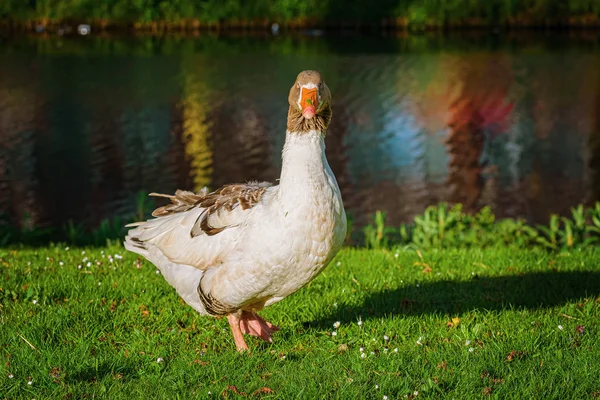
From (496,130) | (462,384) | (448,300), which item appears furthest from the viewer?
(496,130)

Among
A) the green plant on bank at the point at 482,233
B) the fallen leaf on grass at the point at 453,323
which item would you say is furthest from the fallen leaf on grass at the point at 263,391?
the green plant on bank at the point at 482,233

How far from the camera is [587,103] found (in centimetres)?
2262

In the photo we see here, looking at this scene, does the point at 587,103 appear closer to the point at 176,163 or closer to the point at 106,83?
the point at 176,163

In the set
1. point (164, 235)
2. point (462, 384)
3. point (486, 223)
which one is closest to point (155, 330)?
point (164, 235)

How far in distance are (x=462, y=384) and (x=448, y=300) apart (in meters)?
1.99

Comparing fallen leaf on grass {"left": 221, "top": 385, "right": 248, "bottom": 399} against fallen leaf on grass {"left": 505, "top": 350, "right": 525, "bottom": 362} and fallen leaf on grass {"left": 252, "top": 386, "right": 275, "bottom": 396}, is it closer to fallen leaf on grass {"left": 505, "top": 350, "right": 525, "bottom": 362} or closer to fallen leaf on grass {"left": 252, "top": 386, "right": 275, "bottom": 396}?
fallen leaf on grass {"left": 252, "top": 386, "right": 275, "bottom": 396}

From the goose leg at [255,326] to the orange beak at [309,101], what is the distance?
1757 millimetres

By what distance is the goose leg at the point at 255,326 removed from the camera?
6.29 m

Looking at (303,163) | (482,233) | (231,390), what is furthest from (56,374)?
(482,233)

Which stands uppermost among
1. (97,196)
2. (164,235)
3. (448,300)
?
(164,235)

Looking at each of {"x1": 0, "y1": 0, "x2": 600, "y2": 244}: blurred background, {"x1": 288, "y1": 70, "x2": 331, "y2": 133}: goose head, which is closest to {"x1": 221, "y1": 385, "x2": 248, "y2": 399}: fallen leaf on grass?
{"x1": 288, "y1": 70, "x2": 331, "y2": 133}: goose head

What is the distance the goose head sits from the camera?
5.40 m

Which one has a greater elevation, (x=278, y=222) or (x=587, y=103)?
(x=278, y=222)

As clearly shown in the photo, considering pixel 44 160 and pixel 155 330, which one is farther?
pixel 44 160
